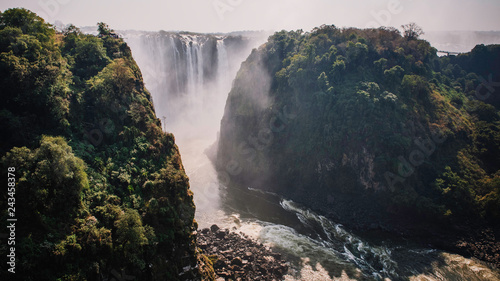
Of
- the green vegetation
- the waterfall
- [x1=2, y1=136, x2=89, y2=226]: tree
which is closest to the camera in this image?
[x1=2, y1=136, x2=89, y2=226]: tree

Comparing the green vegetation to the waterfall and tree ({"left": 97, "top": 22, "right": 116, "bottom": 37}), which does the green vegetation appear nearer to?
tree ({"left": 97, "top": 22, "right": 116, "bottom": 37})

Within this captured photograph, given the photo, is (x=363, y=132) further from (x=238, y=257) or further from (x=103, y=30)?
(x=103, y=30)

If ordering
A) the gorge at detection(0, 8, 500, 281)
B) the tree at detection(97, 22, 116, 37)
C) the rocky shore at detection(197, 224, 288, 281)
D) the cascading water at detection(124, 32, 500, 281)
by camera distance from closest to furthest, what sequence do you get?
the gorge at detection(0, 8, 500, 281), the rocky shore at detection(197, 224, 288, 281), the cascading water at detection(124, 32, 500, 281), the tree at detection(97, 22, 116, 37)

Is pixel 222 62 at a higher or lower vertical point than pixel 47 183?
higher

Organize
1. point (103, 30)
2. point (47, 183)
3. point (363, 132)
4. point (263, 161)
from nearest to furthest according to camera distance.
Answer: point (47, 183)
point (103, 30)
point (363, 132)
point (263, 161)

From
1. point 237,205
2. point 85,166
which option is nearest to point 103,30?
point 85,166

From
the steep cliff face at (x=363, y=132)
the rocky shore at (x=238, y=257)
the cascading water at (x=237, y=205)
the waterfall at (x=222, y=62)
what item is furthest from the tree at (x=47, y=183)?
the waterfall at (x=222, y=62)

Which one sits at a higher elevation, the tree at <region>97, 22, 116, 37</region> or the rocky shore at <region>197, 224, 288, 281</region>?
the tree at <region>97, 22, 116, 37</region>

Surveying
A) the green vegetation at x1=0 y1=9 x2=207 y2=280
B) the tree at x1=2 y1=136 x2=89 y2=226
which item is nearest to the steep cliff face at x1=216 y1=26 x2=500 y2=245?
the green vegetation at x1=0 y1=9 x2=207 y2=280
